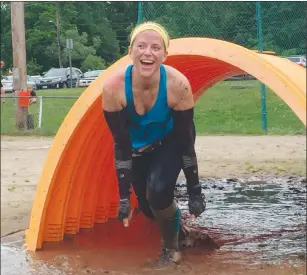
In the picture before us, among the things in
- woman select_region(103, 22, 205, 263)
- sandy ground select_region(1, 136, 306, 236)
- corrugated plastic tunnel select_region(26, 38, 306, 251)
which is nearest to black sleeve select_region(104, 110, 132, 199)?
woman select_region(103, 22, 205, 263)

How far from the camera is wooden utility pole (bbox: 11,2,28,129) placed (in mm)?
16625

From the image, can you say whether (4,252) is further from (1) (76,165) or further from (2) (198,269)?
(2) (198,269)

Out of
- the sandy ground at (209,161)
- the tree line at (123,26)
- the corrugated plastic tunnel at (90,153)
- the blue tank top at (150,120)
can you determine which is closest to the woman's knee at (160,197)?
the blue tank top at (150,120)

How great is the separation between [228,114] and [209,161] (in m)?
8.51

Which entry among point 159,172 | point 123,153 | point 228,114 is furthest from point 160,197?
point 228,114

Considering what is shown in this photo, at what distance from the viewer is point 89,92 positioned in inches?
227

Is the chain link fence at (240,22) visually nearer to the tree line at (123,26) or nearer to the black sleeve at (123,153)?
the tree line at (123,26)

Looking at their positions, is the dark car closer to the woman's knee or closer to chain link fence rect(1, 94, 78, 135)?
chain link fence rect(1, 94, 78, 135)

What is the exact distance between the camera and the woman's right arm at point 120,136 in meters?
4.71

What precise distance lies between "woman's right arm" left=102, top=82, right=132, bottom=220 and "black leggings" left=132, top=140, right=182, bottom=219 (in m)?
0.17

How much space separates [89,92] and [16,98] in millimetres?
11311

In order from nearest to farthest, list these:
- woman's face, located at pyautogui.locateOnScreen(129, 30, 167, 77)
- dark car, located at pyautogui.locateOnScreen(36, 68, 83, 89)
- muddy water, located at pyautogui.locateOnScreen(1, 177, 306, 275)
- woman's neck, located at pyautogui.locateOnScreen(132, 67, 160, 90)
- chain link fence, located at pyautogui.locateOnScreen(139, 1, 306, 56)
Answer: woman's face, located at pyautogui.locateOnScreen(129, 30, 167, 77), woman's neck, located at pyautogui.locateOnScreen(132, 67, 160, 90), muddy water, located at pyautogui.locateOnScreen(1, 177, 306, 275), chain link fence, located at pyautogui.locateOnScreen(139, 1, 306, 56), dark car, located at pyautogui.locateOnScreen(36, 68, 83, 89)

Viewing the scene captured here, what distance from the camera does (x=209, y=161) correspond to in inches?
457

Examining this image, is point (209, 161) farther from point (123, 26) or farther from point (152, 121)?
point (123, 26)
